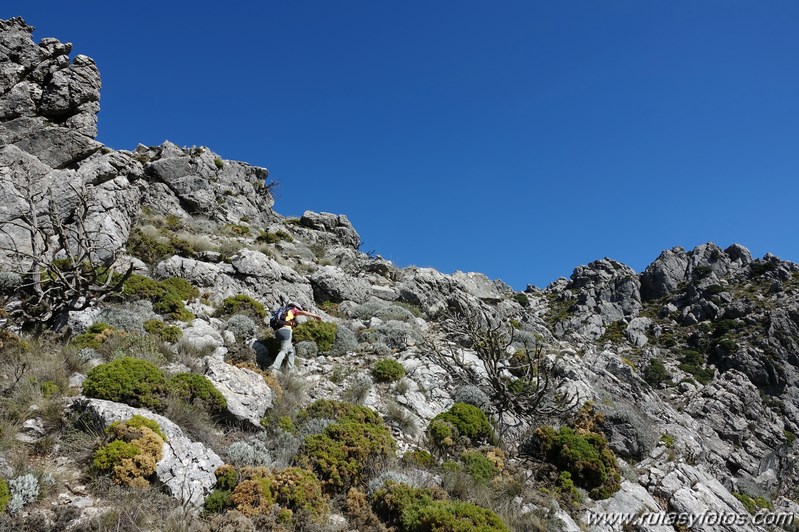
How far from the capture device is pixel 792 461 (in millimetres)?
21797

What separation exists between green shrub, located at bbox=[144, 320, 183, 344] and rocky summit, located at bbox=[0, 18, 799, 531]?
2.3 inches

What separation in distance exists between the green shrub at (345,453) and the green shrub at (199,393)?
193cm

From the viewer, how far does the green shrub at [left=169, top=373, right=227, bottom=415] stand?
26.8ft

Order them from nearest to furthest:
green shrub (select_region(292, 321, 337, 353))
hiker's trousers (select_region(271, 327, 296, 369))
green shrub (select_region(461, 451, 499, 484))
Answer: green shrub (select_region(461, 451, 499, 484)) → hiker's trousers (select_region(271, 327, 296, 369)) → green shrub (select_region(292, 321, 337, 353))

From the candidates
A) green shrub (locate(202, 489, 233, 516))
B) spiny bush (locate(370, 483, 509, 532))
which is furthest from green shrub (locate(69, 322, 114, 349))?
spiny bush (locate(370, 483, 509, 532))

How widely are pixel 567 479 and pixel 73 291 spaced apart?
516 inches

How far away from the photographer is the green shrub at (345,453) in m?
7.46

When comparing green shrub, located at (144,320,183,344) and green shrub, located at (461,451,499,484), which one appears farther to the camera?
green shrub, located at (144,320,183,344)

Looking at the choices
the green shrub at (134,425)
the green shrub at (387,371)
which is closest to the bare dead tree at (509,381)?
the green shrub at (387,371)

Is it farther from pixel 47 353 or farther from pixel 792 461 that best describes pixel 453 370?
pixel 792 461

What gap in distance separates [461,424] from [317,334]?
19.3 feet

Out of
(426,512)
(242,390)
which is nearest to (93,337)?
(242,390)

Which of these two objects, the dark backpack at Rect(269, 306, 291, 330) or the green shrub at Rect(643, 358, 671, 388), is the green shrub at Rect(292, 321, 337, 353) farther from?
the green shrub at Rect(643, 358, 671, 388)

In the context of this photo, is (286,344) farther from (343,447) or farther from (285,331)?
(343,447)
